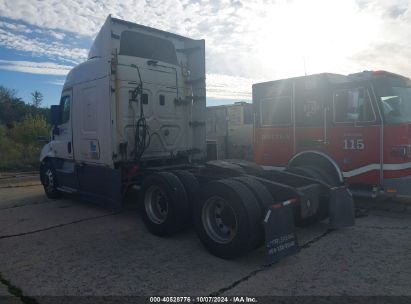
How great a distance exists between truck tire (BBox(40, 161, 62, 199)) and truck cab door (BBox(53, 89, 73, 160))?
57cm

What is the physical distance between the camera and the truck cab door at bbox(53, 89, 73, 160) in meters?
8.02

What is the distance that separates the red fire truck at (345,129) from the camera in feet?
21.0

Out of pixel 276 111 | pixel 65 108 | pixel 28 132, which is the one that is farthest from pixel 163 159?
pixel 28 132

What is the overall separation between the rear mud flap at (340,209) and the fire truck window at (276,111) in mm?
3036

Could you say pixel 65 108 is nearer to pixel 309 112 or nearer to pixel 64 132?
pixel 64 132

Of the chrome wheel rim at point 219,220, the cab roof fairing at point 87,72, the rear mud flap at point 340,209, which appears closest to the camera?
the chrome wheel rim at point 219,220

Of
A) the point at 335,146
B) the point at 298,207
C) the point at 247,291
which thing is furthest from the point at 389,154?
the point at 247,291

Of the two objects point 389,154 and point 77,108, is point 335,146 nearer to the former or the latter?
point 389,154

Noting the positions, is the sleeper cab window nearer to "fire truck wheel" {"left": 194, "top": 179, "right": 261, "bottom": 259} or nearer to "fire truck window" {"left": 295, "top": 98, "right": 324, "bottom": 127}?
"fire truck wheel" {"left": 194, "top": 179, "right": 261, "bottom": 259}

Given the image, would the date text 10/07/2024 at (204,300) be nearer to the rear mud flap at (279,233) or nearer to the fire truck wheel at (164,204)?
the rear mud flap at (279,233)

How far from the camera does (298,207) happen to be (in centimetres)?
495

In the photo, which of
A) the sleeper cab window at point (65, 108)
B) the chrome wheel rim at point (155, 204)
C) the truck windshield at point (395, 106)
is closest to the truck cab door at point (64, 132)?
the sleeper cab window at point (65, 108)

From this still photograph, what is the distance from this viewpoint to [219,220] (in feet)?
16.2

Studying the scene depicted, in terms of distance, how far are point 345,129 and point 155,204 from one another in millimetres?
4094
